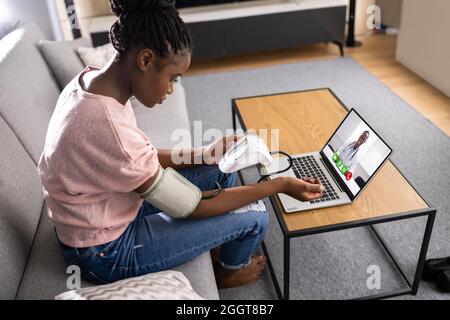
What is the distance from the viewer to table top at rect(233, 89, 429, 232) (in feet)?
4.31

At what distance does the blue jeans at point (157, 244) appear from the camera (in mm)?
1180

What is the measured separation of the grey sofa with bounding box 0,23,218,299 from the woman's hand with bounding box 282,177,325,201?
0.32 meters

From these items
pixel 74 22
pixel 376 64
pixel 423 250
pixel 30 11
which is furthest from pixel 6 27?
pixel 376 64

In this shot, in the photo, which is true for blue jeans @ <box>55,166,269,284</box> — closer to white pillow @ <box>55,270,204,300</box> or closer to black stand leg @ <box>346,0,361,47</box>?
white pillow @ <box>55,270,204,300</box>

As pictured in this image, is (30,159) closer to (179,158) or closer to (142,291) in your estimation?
(179,158)

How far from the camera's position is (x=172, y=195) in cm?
112

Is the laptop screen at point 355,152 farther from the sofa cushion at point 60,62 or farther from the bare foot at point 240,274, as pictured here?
the sofa cushion at point 60,62

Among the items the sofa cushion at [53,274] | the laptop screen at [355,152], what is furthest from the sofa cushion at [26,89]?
the laptop screen at [355,152]

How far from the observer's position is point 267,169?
5.03 ft

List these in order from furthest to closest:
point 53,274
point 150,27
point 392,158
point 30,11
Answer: point 30,11, point 392,158, point 53,274, point 150,27

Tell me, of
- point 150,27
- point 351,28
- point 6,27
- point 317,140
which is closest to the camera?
point 150,27

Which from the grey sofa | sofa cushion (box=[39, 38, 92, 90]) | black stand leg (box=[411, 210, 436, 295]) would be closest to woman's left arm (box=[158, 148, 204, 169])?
the grey sofa

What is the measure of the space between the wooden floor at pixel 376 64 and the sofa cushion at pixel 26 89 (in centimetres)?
167

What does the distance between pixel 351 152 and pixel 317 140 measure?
0.89ft
